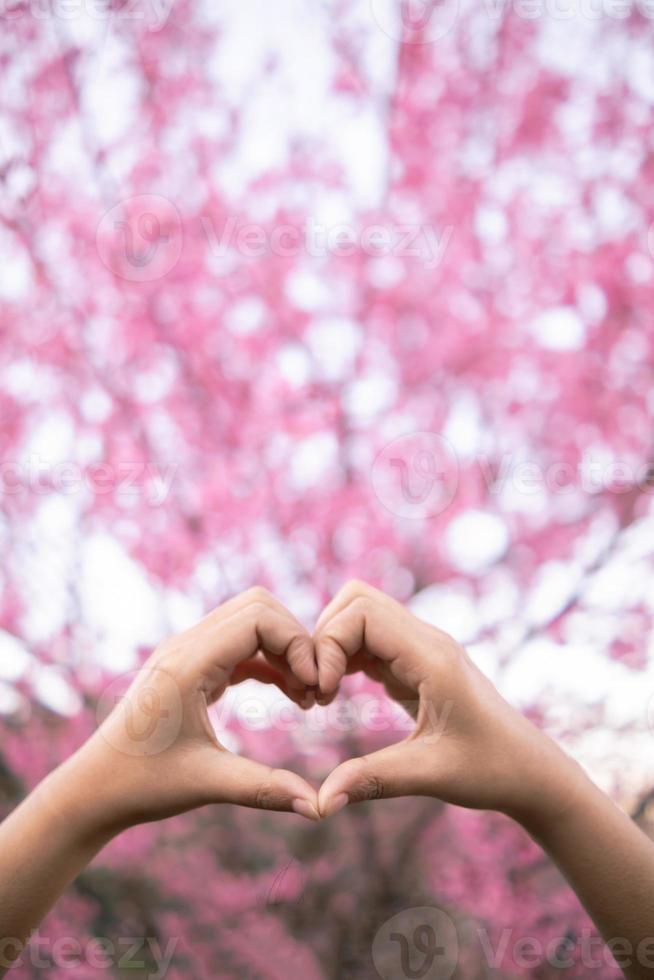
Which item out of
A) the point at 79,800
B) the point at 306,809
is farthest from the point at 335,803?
the point at 79,800

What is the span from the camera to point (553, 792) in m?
0.84

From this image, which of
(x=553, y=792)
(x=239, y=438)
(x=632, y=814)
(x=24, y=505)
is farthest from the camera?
(x=239, y=438)

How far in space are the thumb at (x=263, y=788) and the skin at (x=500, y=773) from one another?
2.9 inches

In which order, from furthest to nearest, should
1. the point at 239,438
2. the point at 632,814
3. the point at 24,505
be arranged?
1. the point at 239,438
2. the point at 24,505
3. the point at 632,814

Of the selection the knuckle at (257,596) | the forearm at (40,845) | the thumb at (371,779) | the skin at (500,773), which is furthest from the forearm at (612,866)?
the forearm at (40,845)

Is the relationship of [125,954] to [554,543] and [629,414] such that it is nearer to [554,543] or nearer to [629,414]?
[554,543]

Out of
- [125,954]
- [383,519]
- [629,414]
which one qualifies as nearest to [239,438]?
[383,519]

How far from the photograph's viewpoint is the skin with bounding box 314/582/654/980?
2.74ft

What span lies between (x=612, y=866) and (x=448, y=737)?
22cm

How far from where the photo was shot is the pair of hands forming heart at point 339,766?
0.80 m

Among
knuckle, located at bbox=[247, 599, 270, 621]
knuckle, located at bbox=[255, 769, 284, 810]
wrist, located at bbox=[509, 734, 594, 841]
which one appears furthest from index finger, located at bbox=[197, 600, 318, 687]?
wrist, located at bbox=[509, 734, 594, 841]

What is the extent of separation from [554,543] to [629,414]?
0.41m

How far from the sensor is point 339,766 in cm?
81

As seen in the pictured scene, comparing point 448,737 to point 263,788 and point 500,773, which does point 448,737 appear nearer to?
point 500,773
